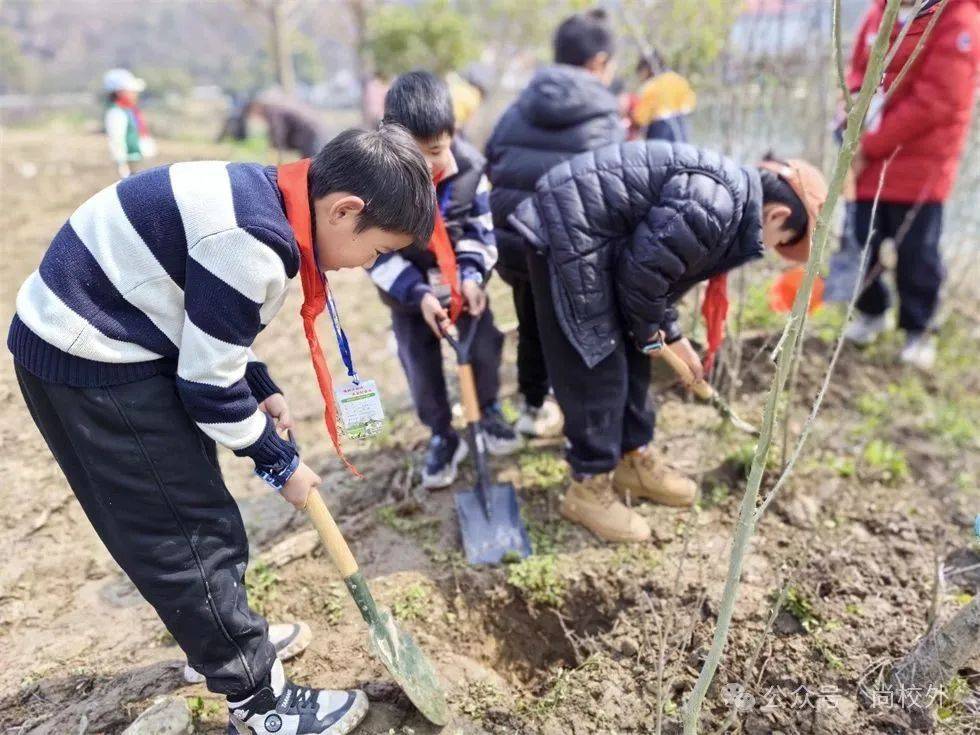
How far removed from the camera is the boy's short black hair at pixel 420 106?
219 centimetres

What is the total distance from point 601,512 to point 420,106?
5.01 ft

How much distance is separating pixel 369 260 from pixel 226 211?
1.09 feet

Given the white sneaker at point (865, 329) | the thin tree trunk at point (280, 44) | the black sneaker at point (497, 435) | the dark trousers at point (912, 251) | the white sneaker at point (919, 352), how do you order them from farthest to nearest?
the thin tree trunk at point (280, 44), the white sneaker at point (865, 329), the white sneaker at point (919, 352), the dark trousers at point (912, 251), the black sneaker at point (497, 435)

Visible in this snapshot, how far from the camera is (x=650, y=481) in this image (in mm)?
2775

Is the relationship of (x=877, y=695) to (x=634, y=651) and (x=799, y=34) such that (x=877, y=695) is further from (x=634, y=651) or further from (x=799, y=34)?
(x=799, y=34)

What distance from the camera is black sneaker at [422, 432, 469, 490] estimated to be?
9.50 feet

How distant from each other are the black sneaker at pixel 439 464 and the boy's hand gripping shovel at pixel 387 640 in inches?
37.6

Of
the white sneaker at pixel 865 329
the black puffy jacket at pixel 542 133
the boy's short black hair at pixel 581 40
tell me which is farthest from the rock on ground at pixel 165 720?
the white sneaker at pixel 865 329

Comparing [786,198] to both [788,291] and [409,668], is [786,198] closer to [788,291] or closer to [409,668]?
[788,291]

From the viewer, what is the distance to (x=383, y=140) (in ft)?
4.78

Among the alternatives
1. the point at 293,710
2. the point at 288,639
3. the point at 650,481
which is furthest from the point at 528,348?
the point at 293,710

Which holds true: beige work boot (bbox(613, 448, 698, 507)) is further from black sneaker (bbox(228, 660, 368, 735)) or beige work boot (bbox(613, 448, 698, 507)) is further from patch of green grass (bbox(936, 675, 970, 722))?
black sneaker (bbox(228, 660, 368, 735))

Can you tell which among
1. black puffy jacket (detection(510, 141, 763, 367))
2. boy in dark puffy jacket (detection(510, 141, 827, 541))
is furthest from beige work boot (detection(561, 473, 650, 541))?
black puffy jacket (detection(510, 141, 763, 367))

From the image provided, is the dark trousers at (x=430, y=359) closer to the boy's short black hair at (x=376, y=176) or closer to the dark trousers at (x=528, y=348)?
the dark trousers at (x=528, y=348)
